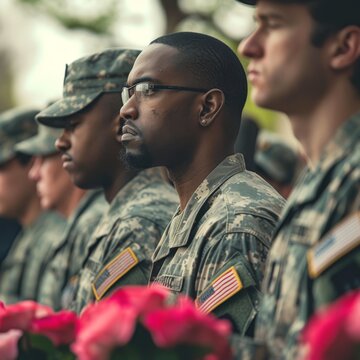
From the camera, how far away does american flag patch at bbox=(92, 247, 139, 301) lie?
544 cm

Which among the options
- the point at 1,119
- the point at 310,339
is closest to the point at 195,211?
the point at 310,339

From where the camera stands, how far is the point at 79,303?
5.96m

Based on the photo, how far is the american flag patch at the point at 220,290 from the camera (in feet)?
14.2

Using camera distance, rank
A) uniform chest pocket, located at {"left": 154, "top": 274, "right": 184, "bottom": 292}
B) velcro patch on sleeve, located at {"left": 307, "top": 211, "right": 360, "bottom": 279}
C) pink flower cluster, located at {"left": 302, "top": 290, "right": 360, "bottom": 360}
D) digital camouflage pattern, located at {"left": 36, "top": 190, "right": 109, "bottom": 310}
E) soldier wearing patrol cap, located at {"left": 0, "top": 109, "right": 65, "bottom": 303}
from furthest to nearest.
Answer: soldier wearing patrol cap, located at {"left": 0, "top": 109, "right": 65, "bottom": 303} → digital camouflage pattern, located at {"left": 36, "top": 190, "right": 109, "bottom": 310} → uniform chest pocket, located at {"left": 154, "top": 274, "right": 184, "bottom": 292} → velcro patch on sleeve, located at {"left": 307, "top": 211, "right": 360, "bottom": 279} → pink flower cluster, located at {"left": 302, "top": 290, "right": 360, "bottom": 360}

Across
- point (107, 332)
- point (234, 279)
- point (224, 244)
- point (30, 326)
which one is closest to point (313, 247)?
point (107, 332)

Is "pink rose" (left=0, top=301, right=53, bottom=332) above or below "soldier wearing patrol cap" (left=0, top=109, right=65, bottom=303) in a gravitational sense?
above

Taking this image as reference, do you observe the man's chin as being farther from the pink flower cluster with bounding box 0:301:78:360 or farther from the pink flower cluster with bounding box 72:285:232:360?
the pink flower cluster with bounding box 72:285:232:360

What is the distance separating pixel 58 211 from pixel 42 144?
1.93ft

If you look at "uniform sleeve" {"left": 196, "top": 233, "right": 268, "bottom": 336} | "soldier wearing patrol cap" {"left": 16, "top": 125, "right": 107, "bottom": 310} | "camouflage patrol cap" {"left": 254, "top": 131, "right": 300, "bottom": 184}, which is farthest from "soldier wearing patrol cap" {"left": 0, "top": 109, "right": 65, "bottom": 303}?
"uniform sleeve" {"left": 196, "top": 233, "right": 268, "bottom": 336}

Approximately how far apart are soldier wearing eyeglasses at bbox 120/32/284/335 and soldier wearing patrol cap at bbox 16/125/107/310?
2.60 meters

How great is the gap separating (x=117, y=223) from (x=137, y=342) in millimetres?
2760

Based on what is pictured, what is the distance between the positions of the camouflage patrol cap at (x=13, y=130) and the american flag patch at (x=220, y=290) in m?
5.74

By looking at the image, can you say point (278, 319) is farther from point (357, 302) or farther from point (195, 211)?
point (195, 211)

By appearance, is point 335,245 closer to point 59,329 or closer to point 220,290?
point 59,329
